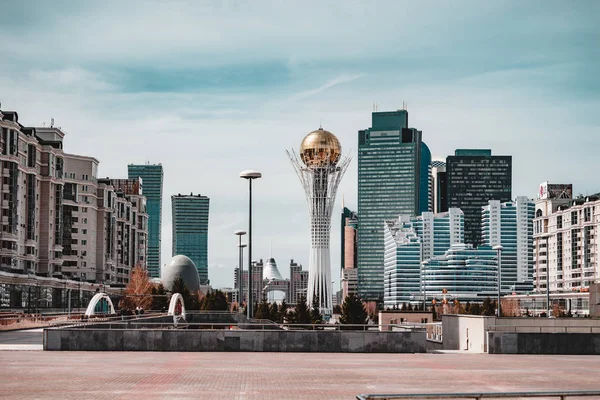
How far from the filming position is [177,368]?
24859 mm

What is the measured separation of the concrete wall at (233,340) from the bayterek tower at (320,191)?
116 meters

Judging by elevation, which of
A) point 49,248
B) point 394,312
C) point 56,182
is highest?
point 56,182

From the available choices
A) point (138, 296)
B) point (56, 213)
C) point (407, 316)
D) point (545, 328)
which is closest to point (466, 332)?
point (545, 328)

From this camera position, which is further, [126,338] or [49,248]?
[49,248]

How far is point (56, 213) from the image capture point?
396 feet

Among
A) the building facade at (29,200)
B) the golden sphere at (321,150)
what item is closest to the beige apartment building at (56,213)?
the building facade at (29,200)

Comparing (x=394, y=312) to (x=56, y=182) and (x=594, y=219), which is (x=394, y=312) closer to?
(x=56, y=182)

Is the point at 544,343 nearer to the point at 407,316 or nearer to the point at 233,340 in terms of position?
the point at 233,340

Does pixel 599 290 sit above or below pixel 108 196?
below

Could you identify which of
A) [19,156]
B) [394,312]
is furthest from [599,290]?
[19,156]

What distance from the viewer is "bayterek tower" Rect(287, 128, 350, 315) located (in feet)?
501

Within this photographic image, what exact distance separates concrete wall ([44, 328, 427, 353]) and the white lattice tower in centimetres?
11638

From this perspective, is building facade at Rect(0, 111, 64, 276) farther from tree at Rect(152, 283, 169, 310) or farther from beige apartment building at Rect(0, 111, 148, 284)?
tree at Rect(152, 283, 169, 310)

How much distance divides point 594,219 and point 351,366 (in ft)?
500
